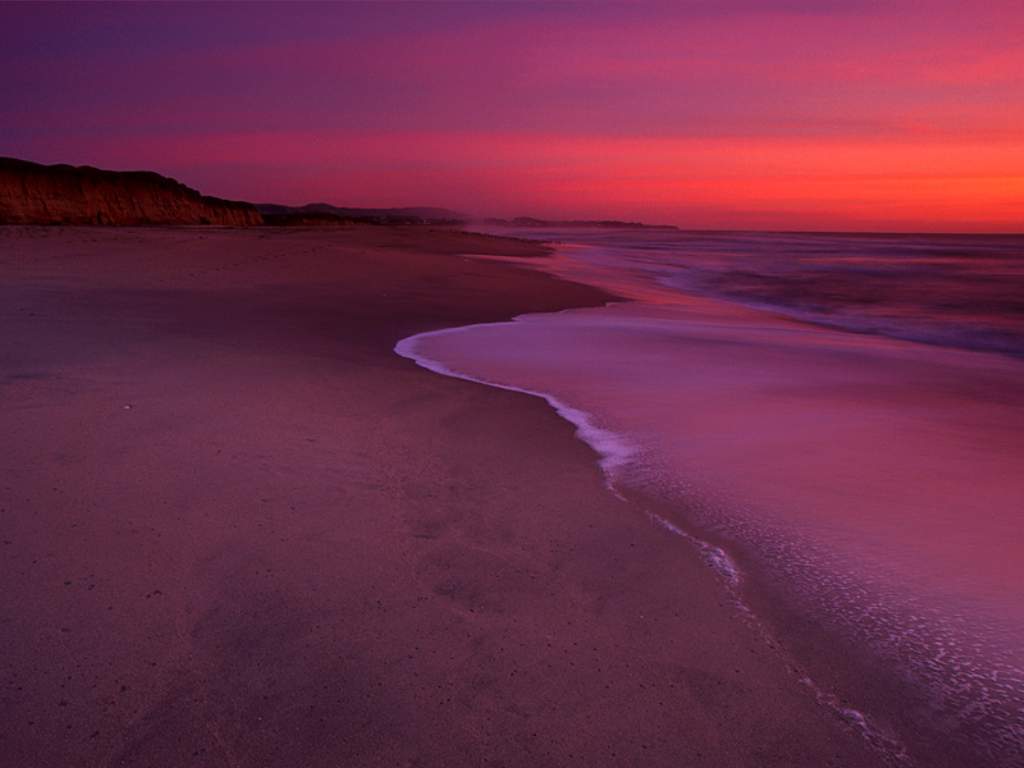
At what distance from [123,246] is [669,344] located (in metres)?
15.0

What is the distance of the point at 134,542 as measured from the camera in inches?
116

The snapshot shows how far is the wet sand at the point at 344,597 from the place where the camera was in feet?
6.69

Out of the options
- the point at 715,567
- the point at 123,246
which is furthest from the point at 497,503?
the point at 123,246

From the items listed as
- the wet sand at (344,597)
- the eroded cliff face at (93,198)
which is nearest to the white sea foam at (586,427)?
the wet sand at (344,597)

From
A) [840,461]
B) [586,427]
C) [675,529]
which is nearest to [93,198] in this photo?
[586,427]

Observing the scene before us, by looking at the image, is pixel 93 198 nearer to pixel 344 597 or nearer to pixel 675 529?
pixel 344 597

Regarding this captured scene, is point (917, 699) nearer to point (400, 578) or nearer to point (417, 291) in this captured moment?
point (400, 578)

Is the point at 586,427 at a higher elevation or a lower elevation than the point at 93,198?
lower

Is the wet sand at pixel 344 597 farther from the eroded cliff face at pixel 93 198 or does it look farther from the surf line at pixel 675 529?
the eroded cliff face at pixel 93 198

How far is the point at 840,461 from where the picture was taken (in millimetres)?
4469

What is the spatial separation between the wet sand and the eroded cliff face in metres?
40.3

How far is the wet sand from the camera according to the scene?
2039 millimetres

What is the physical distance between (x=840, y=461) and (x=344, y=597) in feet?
10.8

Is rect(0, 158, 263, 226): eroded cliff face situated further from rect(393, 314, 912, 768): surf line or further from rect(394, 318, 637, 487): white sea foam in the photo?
rect(393, 314, 912, 768): surf line
